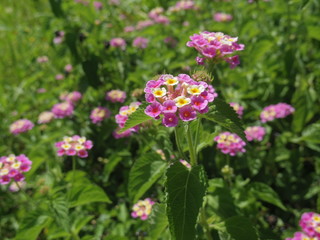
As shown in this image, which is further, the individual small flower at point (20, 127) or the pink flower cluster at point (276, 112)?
the individual small flower at point (20, 127)

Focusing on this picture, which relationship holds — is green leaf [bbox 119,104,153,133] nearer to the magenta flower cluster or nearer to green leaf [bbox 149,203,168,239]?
green leaf [bbox 149,203,168,239]

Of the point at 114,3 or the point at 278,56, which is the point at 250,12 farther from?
the point at 114,3

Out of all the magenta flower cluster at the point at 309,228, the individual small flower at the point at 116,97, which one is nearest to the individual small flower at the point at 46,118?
the individual small flower at the point at 116,97

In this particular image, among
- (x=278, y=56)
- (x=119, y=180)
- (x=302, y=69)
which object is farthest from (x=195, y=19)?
(x=119, y=180)

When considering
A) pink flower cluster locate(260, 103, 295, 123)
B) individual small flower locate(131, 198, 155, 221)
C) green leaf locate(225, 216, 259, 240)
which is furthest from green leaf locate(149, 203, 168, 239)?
pink flower cluster locate(260, 103, 295, 123)

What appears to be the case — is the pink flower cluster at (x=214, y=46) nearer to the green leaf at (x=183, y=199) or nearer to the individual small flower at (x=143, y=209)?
the green leaf at (x=183, y=199)

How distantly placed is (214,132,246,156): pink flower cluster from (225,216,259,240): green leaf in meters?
0.60

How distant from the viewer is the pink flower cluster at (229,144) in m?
2.11

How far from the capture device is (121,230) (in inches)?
86.8

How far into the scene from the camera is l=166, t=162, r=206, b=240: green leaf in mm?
1245

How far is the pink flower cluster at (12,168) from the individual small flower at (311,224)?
59.7 inches

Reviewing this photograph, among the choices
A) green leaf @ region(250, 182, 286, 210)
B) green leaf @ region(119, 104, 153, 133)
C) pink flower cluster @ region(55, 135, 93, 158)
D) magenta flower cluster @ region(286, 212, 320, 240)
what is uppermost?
green leaf @ region(119, 104, 153, 133)

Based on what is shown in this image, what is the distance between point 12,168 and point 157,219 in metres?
0.85

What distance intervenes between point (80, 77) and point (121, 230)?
1449 mm
